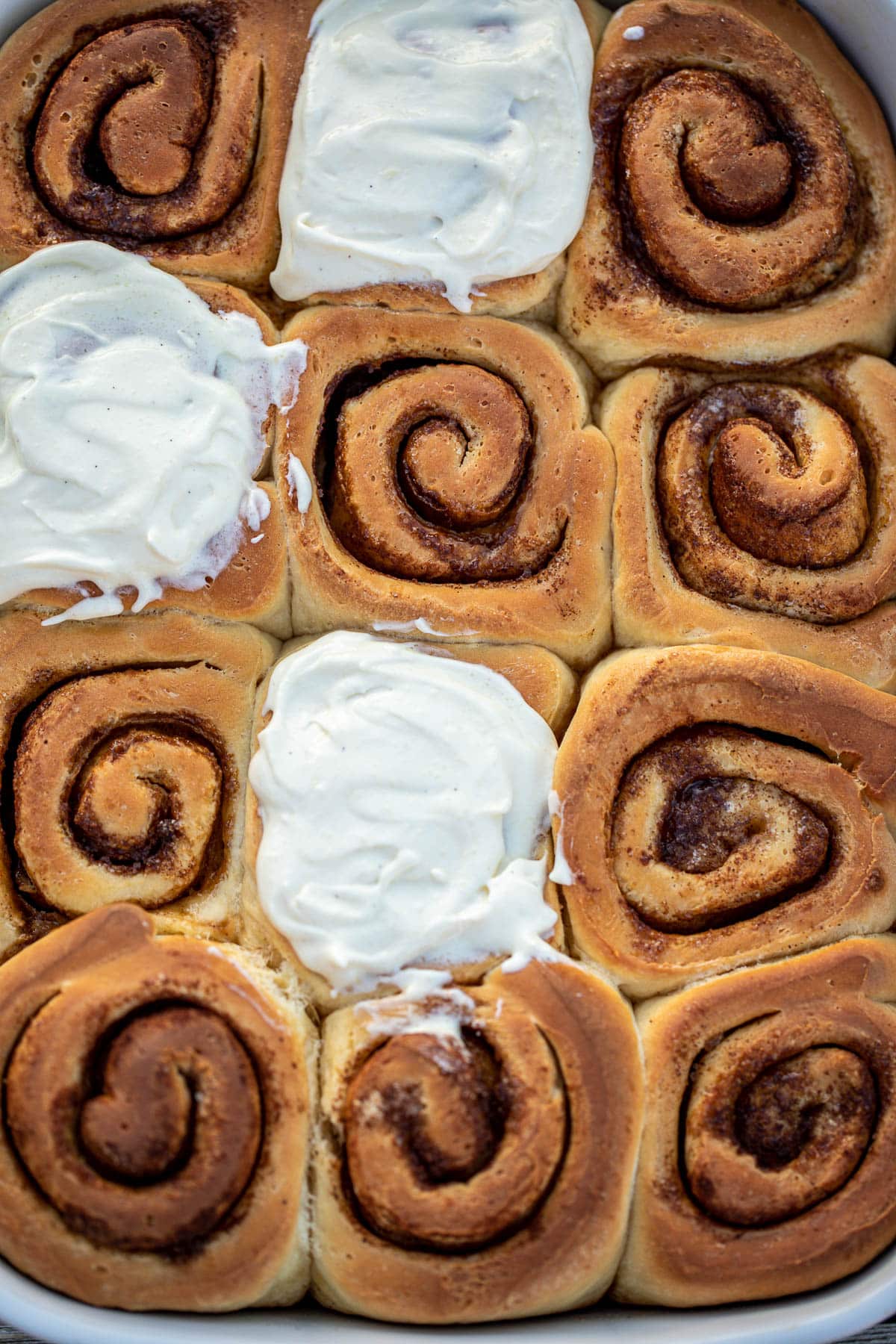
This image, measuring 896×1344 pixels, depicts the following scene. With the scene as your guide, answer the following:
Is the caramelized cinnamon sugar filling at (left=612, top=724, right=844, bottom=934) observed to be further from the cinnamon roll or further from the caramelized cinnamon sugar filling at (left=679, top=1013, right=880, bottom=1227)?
the cinnamon roll

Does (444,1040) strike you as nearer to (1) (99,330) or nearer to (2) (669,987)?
(2) (669,987)

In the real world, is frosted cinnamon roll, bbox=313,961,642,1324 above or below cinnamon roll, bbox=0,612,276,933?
below

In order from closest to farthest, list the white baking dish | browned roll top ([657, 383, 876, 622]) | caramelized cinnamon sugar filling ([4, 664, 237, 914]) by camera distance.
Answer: the white baking dish < caramelized cinnamon sugar filling ([4, 664, 237, 914]) < browned roll top ([657, 383, 876, 622])

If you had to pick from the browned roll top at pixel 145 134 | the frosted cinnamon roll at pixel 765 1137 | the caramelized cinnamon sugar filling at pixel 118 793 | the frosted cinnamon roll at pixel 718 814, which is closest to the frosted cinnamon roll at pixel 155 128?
the browned roll top at pixel 145 134

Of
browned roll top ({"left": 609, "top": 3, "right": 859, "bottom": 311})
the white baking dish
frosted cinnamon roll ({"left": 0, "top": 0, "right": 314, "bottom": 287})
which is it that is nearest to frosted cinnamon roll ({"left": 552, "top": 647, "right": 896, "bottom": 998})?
the white baking dish

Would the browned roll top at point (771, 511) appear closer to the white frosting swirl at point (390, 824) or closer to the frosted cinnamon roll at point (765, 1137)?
the white frosting swirl at point (390, 824)

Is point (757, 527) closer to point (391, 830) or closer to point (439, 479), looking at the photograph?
point (439, 479)
